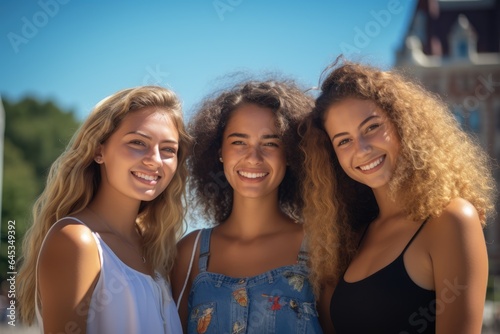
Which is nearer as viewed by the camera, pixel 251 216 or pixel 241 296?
pixel 241 296

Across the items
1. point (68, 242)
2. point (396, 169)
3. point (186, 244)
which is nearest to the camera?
point (68, 242)

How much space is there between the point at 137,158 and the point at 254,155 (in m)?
0.86

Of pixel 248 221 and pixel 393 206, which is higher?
pixel 393 206

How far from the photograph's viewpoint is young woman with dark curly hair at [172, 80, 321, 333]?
4.20 m

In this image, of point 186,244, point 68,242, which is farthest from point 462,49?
point 68,242

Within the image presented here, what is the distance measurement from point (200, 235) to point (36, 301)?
4.46ft

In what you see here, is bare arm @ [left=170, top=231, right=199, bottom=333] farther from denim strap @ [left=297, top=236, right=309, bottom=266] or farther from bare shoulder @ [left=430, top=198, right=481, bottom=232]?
bare shoulder @ [left=430, top=198, right=481, bottom=232]

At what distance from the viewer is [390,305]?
3.62 m

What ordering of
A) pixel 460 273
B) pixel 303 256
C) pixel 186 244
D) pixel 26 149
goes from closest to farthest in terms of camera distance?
pixel 460 273
pixel 303 256
pixel 186 244
pixel 26 149

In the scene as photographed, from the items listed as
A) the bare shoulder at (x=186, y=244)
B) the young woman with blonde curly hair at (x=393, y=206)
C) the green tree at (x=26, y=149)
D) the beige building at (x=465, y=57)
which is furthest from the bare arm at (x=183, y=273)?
the beige building at (x=465, y=57)

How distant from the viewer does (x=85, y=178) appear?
4.14 meters

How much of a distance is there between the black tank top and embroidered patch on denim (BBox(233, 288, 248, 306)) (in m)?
0.63

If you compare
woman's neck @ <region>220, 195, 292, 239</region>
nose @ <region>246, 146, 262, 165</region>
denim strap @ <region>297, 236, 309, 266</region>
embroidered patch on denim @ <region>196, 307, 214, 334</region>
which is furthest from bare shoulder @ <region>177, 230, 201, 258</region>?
denim strap @ <region>297, 236, 309, 266</region>

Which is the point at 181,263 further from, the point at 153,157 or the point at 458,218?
the point at 458,218
